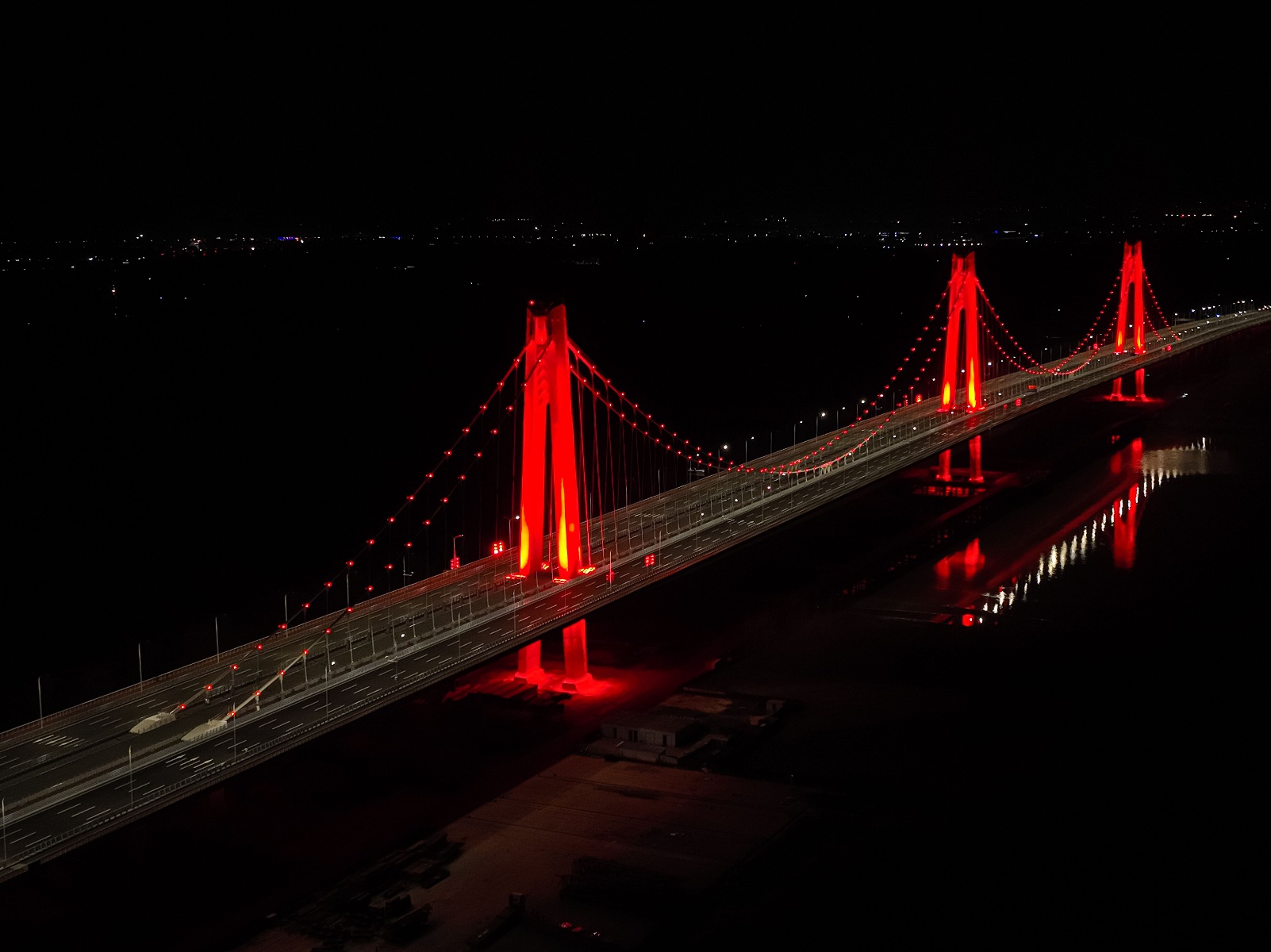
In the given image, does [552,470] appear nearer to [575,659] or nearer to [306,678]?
[575,659]

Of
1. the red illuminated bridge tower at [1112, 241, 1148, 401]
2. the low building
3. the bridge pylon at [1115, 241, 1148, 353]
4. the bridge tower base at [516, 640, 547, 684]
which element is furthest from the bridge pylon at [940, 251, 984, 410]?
the low building

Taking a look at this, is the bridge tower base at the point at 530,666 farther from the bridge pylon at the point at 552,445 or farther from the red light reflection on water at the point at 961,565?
the red light reflection on water at the point at 961,565

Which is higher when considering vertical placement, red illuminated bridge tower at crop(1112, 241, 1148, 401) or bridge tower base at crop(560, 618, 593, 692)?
red illuminated bridge tower at crop(1112, 241, 1148, 401)

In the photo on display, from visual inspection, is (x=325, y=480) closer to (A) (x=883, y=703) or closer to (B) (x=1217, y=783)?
(A) (x=883, y=703)

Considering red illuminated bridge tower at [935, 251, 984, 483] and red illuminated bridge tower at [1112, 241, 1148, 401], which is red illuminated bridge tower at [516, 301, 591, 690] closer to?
red illuminated bridge tower at [935, 251, 984, 483]

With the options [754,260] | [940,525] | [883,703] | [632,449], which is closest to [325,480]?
[632,449]

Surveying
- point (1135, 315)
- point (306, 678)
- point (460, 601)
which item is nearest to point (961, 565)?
point (460, 601)
